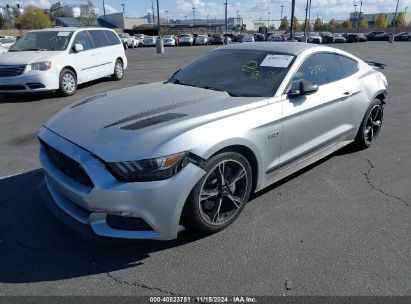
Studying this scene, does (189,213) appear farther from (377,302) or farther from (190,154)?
(377,302)

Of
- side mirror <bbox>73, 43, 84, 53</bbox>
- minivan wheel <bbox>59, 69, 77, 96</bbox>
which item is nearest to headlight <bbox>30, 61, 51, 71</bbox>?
minivan wheel <bbox>59, 69, 77, 96</bbox>

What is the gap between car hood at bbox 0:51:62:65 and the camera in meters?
8.54

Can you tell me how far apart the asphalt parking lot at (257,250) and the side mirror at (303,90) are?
108 cm

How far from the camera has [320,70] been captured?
4172mm

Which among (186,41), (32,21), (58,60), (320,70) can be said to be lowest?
(186,41)

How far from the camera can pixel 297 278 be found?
8.56 ft

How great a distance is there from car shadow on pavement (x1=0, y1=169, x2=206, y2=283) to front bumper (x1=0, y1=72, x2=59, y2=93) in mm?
5780

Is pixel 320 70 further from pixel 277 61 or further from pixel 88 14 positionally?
pixel 88 14

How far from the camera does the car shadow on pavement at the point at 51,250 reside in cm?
271

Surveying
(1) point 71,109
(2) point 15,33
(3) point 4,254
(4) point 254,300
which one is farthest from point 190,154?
(2) point 15,33

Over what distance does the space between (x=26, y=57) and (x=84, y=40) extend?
187 centimetres

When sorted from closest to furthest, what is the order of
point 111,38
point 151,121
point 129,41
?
point 151,121 → point 111,38 → point 129,41

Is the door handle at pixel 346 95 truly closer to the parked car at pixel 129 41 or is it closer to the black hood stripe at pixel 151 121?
the black hood stripe at pixel 151 121

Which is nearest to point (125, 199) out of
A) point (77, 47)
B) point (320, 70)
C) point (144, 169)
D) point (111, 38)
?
point (144, 169)
